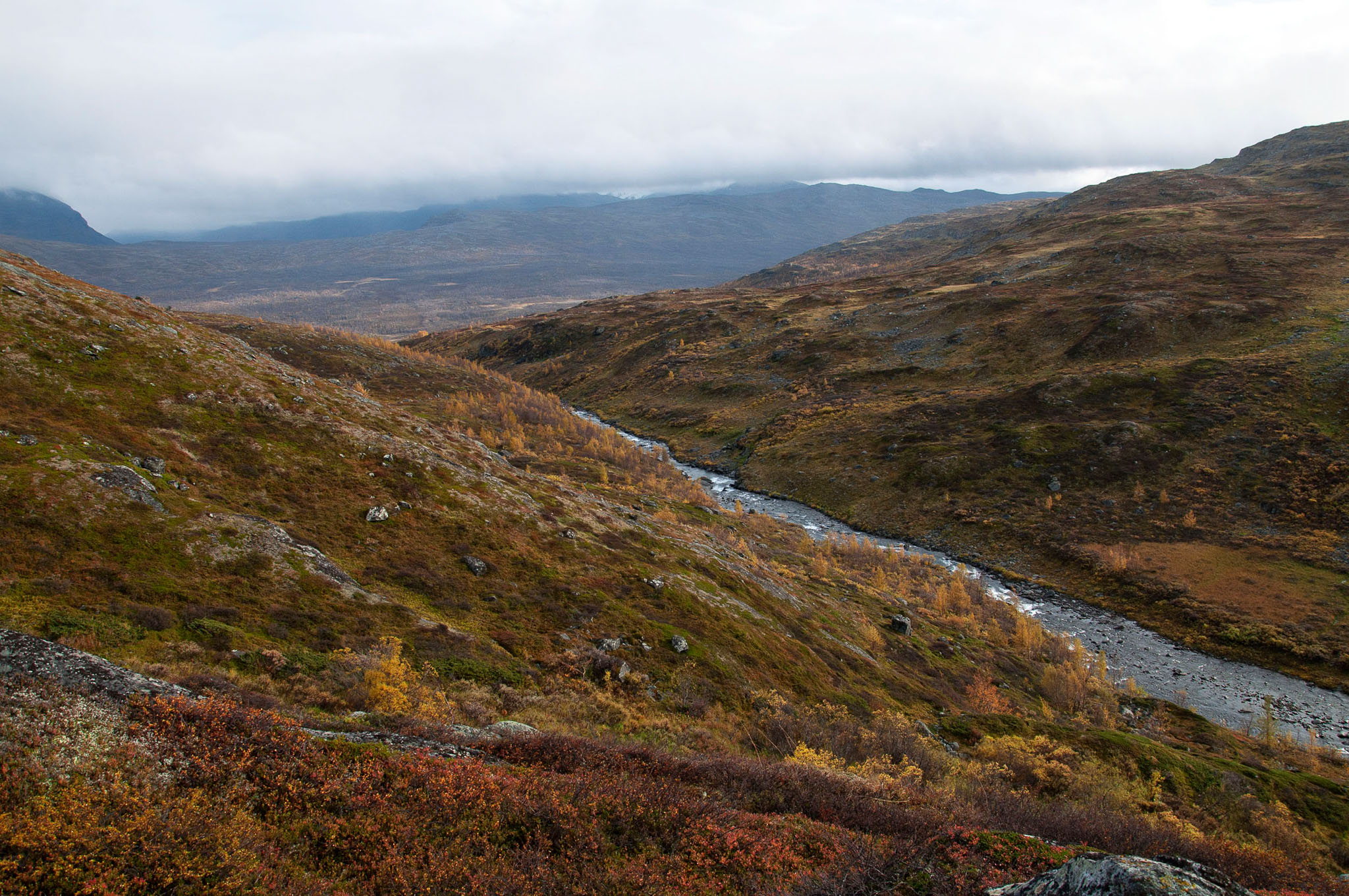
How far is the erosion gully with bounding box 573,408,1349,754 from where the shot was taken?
105ft

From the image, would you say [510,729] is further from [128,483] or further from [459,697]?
[128,483]

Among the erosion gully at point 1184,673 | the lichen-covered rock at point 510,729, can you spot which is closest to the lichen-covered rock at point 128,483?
the lichen-covered rock at point 510,729

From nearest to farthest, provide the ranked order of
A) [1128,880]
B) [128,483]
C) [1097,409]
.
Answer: [1128,880], [128,483], [1097,409]

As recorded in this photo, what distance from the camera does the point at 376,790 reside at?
8617 mm

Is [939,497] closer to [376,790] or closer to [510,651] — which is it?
[510,651]

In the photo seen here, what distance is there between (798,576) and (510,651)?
84.8 ft

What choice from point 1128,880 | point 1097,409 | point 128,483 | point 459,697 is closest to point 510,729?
point 459,697

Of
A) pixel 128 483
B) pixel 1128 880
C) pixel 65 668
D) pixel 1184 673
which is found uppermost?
pixel 128 483

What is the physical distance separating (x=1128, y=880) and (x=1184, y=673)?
133 feet

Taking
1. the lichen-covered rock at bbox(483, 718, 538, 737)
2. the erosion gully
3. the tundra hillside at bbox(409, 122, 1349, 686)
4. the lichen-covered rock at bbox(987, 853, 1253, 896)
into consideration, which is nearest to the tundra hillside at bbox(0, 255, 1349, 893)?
the lichen-covered rock at bbox(483, 718, 538, 737)

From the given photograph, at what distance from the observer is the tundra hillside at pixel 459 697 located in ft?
24.9

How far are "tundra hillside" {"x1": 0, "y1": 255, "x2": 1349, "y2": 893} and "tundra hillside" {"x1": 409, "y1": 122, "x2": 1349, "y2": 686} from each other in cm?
1621

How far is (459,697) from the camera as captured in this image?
14.8 meters

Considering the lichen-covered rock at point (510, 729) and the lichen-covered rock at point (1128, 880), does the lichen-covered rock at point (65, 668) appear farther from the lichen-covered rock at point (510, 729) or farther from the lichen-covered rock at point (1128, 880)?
the lichen-covered rock at point (1128, 880)
